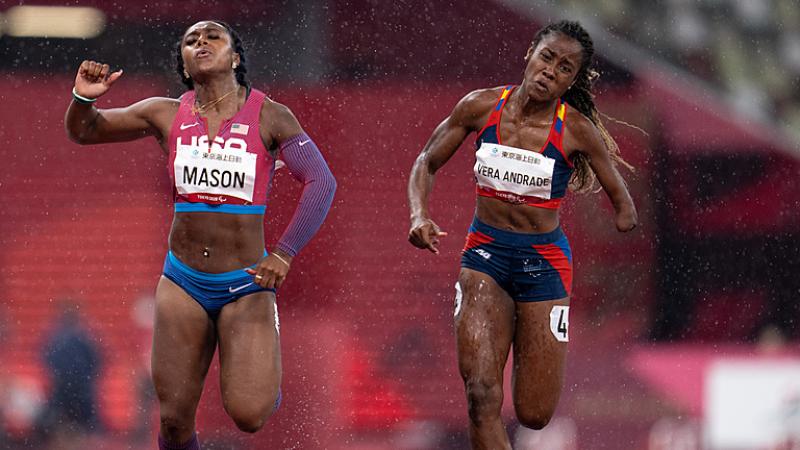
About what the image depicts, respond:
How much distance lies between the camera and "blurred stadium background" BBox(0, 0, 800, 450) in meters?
8.69

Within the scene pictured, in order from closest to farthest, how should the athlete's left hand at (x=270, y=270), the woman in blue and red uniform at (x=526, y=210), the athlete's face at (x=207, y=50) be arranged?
the athlete's left hand at (x=270, y=270)
the athlete's face at (x=207, y=50)
the woman in blue and red uniform at (x=526, y=210)

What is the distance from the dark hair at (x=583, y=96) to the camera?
5.16 m

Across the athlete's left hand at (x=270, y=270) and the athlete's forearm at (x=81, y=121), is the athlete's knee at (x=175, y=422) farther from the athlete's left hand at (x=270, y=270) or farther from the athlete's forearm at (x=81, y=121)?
the athlete's forearm at (x=81, y=121)

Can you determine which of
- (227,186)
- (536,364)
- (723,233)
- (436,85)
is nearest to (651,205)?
(723,233)

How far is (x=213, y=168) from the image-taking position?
484cm

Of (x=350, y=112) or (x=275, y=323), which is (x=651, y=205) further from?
(x=275, y=323)

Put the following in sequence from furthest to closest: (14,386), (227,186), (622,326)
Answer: (622,326) < (14,386) < (227,186)

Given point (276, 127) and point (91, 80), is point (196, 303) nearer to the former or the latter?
point (276, 127)

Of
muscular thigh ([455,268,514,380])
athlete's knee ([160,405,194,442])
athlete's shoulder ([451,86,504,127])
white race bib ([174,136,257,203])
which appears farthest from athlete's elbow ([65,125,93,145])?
muscular thigh ([455,268,514,380])

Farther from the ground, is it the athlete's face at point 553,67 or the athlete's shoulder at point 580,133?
the athlete's face at point 553,67

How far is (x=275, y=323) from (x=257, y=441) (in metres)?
3.84

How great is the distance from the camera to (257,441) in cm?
864

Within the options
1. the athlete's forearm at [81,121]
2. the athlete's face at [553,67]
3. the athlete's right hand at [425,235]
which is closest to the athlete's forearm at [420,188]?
the athlete's right hand at [425,235]

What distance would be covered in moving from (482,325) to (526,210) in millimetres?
501
